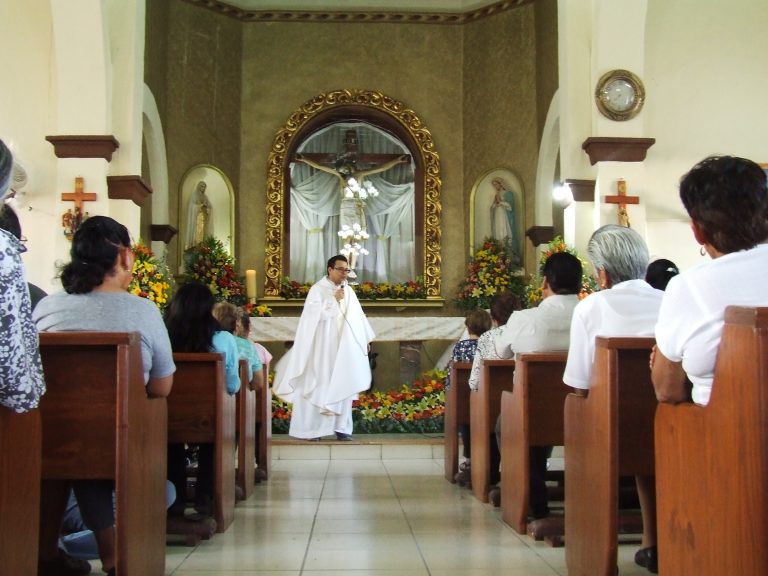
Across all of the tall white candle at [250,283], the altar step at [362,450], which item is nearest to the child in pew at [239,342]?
the altar step at [362,450]

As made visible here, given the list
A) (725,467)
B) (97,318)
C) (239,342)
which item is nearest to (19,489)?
(97,318)

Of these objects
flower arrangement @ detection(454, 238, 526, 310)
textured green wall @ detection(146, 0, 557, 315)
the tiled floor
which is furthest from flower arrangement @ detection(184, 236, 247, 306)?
the tiled floor

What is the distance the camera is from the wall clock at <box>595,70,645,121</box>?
7.78m

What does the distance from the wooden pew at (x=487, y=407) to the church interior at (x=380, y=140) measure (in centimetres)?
25

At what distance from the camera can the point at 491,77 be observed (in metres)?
12.0

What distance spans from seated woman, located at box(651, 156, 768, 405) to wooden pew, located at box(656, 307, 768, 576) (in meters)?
0.08

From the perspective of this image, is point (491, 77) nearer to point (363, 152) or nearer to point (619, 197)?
point (363, 152)

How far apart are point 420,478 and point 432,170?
618 centimetres

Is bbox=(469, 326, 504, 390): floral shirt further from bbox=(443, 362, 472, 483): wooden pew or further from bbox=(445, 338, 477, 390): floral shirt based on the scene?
bbox=(445, 338, 477, 390): floral shirt

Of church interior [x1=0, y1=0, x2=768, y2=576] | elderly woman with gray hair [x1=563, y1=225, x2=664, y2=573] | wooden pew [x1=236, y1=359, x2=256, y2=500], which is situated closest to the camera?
elderly woman with gray hair [x1=563, y1=225, x2=664, y2=573]

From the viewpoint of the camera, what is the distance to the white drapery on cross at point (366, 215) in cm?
1224

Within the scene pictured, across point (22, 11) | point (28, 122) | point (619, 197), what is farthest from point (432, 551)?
point (22, 11)

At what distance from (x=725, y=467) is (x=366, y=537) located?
8.38 ft

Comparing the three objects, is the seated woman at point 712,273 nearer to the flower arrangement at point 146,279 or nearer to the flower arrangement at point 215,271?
the flower arrangement at point 146,279
